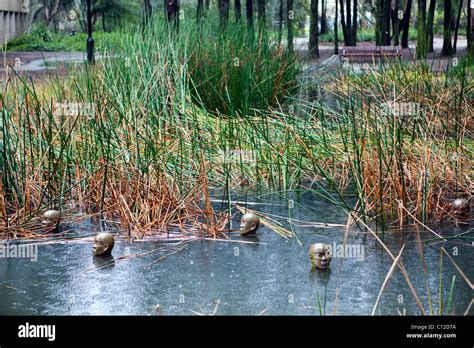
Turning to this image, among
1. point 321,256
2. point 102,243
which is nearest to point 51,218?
point 102,243

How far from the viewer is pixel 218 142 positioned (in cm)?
441

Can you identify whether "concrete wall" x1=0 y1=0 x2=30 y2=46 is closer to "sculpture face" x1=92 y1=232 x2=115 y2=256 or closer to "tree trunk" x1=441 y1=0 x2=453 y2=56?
"tree trunk" x1=441 y1=0 x2=453 y2=56

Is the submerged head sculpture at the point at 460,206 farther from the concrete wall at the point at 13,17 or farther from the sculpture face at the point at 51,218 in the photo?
the concrete wall at the point at 13,17

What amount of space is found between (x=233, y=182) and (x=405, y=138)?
0.90 meters

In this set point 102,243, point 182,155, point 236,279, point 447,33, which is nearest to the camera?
point 236,279

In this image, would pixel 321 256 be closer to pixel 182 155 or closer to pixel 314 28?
pixel 182 155

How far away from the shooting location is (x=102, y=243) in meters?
3.11

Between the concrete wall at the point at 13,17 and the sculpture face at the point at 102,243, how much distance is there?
28.0 feet

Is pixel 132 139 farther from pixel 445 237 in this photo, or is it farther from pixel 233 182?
pixel 445 237

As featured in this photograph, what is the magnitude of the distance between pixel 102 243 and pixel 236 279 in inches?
21.2

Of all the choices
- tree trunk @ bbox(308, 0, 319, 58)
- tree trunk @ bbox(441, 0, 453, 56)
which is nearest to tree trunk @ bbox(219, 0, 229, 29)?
tree trunk @ bbox(308, 0, 319, 58)

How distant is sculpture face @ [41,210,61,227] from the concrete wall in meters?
8.11

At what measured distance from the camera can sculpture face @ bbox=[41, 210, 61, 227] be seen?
3455 mm
